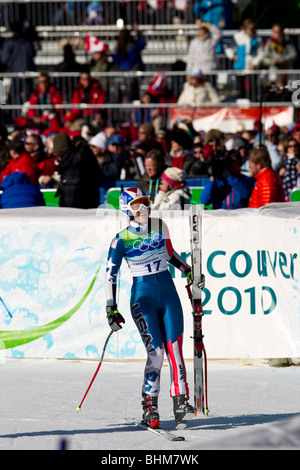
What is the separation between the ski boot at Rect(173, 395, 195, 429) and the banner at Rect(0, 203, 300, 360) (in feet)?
7.79

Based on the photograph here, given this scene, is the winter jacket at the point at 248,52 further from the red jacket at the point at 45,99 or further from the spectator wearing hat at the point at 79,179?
the spectator wearing hat at the point at 79,179

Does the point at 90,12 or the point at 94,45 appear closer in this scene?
the point at 94,45

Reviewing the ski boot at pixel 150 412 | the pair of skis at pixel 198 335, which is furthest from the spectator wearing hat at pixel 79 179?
the ski boot at pixel 150 412

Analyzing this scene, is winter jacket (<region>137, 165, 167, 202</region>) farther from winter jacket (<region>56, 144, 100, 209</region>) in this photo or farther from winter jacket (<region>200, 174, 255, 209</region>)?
winter jacket (<region>56, 144, 100, 209</region>)

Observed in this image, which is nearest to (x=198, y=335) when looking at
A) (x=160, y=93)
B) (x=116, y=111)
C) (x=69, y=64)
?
(x=160, y=93)

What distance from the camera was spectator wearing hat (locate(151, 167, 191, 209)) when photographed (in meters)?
10.7

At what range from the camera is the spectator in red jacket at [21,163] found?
12.4m

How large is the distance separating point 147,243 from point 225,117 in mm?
10691

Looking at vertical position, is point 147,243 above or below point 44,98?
below

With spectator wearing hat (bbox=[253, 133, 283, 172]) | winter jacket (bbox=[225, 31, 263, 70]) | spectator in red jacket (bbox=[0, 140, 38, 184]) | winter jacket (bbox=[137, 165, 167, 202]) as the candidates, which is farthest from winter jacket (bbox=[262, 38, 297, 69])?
winter jacket (bbox=[137, 165, 167, 202])

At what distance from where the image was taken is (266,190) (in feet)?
36.5

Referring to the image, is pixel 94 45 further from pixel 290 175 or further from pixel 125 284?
pixel 125 284
